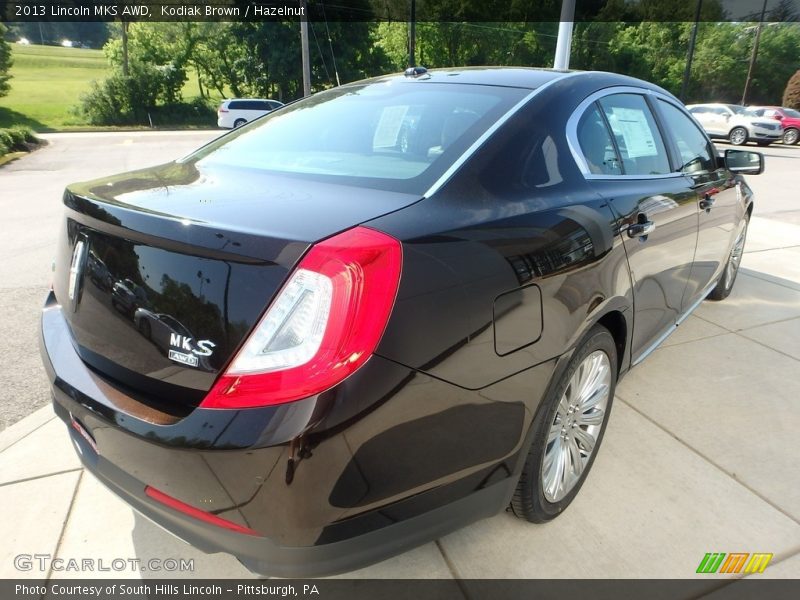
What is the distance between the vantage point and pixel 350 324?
1.33m

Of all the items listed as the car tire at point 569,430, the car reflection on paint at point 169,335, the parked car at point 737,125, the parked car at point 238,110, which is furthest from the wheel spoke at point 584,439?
the parked car at point 238,110

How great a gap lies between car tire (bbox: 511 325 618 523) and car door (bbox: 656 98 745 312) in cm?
128

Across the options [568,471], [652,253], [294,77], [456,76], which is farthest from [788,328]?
[294,77]

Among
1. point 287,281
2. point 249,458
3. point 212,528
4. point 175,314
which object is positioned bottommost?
point 212,528

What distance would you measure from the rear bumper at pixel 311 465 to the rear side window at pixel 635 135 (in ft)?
4.77

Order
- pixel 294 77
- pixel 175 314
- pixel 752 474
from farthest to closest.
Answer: pixel 294 77 < pixel 752 474 < pixel 175 314

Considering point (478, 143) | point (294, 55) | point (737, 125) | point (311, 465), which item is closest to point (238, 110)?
point (294, 55)

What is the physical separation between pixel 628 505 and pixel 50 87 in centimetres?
5798

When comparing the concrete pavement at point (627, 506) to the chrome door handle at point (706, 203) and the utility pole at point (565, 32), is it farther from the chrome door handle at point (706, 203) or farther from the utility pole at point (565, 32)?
the utility pole at point (565, 32)

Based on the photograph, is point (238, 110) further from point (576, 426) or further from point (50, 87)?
point (50, 87)

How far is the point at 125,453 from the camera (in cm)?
154

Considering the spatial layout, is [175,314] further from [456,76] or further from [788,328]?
[788,328]

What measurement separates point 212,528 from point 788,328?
444cm

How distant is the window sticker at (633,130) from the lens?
8.42ft
